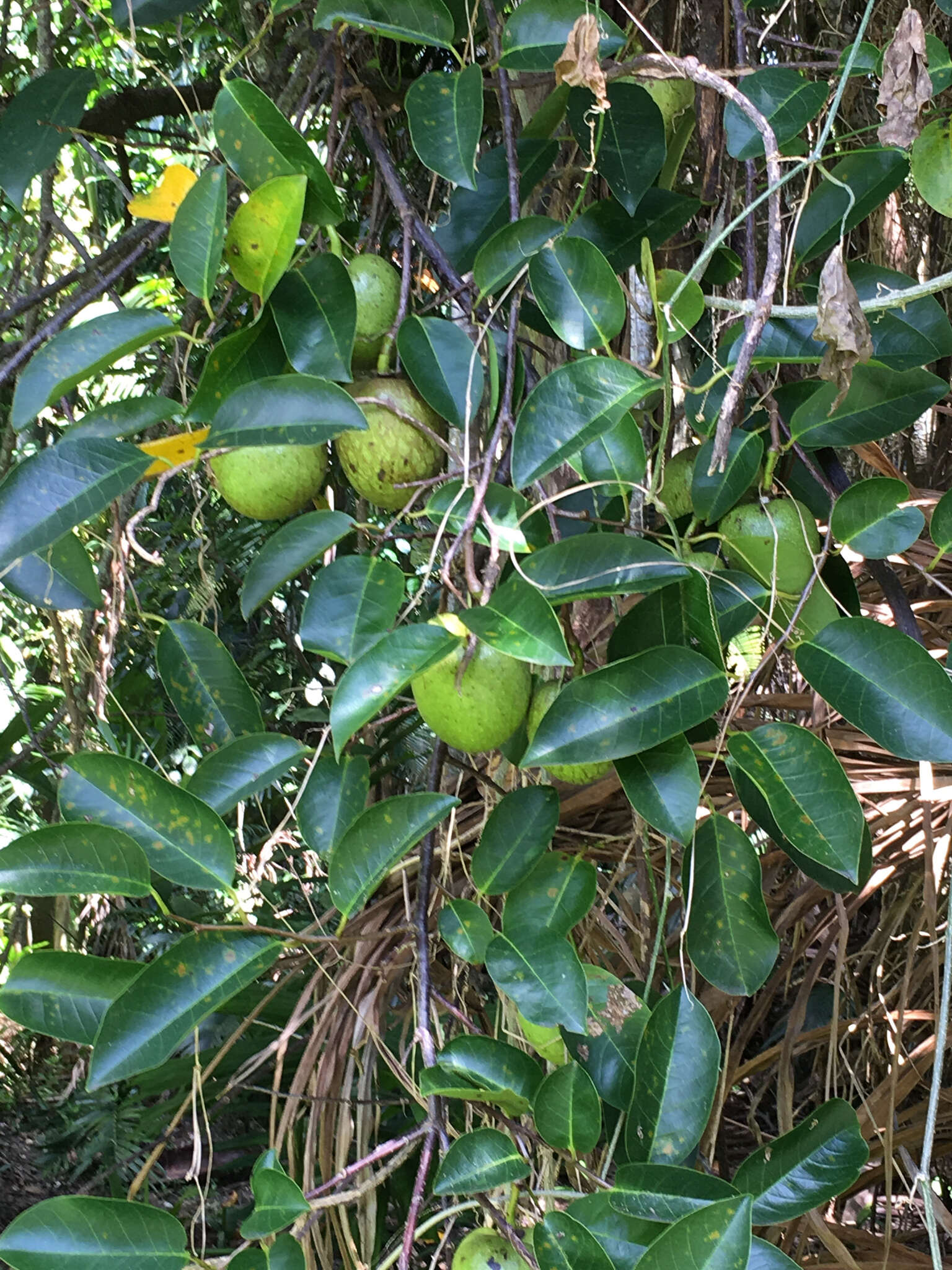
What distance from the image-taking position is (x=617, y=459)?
54cm

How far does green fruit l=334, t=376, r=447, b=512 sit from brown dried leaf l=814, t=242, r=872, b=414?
22 cm

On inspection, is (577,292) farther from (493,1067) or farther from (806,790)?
(493,1067)

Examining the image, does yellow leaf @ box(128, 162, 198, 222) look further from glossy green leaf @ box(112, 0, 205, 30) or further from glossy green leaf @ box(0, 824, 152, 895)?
glossy green leaf @ box(0, 824, 152, 895)

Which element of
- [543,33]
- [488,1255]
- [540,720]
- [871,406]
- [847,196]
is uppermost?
[543,33]

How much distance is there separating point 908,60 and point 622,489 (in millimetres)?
257

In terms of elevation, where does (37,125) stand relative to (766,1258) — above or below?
above

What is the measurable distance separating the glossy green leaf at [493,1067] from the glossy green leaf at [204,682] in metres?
0.21

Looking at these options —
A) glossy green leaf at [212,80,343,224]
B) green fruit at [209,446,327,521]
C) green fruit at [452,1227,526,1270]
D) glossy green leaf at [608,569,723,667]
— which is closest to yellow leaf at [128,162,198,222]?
glossy green leaf at [212,80,343,224]

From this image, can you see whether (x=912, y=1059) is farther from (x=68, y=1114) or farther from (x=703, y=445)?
(x=68, y=1114)

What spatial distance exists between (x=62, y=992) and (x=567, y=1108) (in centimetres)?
26

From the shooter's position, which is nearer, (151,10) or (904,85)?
(904,85)

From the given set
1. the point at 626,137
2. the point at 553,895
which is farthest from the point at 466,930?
the point at 626,137

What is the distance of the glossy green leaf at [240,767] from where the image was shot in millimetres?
535

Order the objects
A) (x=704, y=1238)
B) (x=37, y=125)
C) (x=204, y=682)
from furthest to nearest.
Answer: (x=37, y=125) → (x=204, y=682) → (x=704, y=1238)
